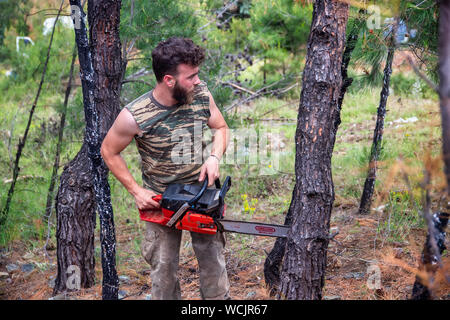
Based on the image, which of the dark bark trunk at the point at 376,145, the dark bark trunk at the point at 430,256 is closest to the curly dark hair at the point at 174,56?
the dark bark trunk at the point at 430,256

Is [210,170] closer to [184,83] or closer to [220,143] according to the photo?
[220,143]

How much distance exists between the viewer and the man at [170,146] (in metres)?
2.66

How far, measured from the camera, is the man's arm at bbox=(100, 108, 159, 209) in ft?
8.67

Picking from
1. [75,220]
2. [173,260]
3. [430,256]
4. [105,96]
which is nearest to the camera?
[430,256]

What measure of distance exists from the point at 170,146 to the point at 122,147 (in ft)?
0.98

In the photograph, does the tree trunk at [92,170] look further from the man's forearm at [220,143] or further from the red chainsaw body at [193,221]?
the man's forearm at [220,143]

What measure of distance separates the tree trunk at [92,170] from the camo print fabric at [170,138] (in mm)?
344

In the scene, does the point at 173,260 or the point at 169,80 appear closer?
the point at 169,80

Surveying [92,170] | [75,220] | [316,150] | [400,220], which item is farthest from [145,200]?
[400,220]

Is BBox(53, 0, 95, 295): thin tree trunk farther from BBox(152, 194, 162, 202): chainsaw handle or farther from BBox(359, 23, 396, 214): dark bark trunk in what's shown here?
BBox(359, 23, 396, 214): dark bark trunk

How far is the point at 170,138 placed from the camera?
107 inches

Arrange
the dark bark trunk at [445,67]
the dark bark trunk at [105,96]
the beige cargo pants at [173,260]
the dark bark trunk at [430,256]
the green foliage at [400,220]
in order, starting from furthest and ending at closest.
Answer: the green foliage at [400,220] < the dark bark trunk at [105,96] < the beige cargo pants at [173,260] < the dark bark trunk at [430,256] < the dark bark trunk at [445,67]

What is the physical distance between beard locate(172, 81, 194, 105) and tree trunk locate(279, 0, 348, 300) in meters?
0.70

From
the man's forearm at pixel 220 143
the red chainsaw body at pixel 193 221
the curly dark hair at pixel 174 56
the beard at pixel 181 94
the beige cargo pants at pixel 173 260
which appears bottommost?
the beige cargo pants at pixel 173 260
